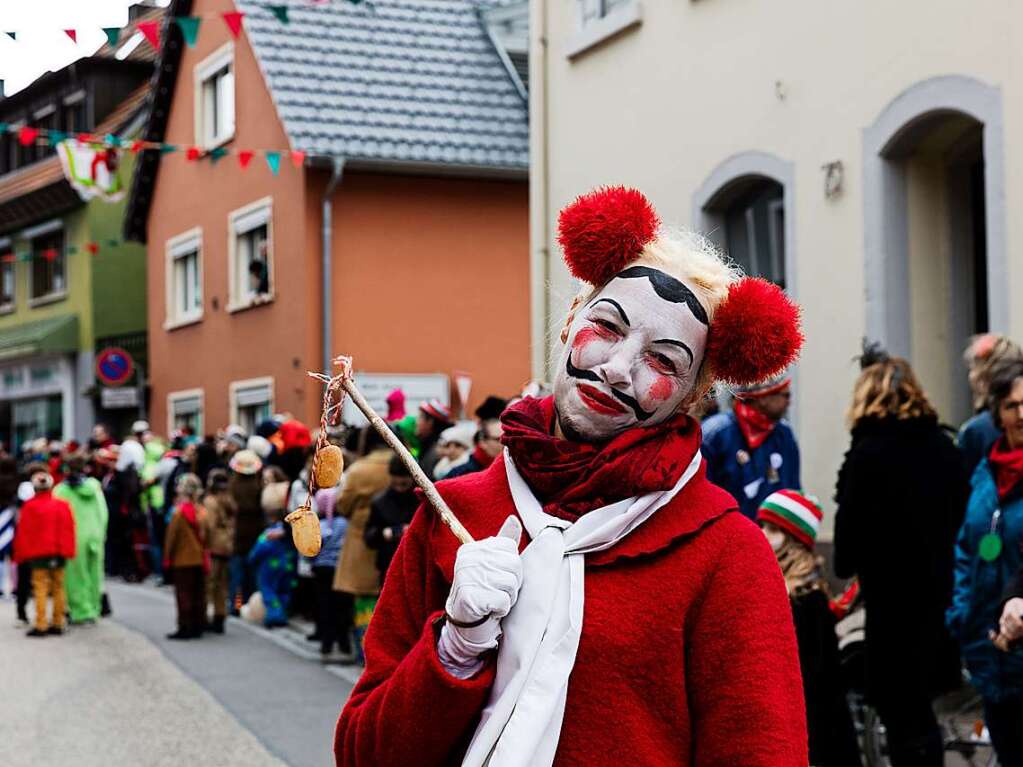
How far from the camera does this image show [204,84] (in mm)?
23359

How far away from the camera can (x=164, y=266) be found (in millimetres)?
25359

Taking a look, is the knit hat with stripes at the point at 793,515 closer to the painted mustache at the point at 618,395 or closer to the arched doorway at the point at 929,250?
the painted mustache at the point at 618,395

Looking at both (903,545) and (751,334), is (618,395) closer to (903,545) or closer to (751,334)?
(751,334)

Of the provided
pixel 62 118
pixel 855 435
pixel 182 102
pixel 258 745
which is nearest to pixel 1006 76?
pixel 855 435

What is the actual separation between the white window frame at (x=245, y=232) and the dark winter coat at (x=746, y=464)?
14635mm

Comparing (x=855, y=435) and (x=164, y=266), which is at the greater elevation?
(x=164, y=266)

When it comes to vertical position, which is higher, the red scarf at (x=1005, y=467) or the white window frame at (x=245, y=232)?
the white window frame at (x=245, y=232)

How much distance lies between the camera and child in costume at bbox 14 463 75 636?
531 inches

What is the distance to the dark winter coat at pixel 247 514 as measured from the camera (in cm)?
1388

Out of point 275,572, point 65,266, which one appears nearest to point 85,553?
point 275,572

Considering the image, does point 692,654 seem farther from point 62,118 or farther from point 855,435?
point 62,118

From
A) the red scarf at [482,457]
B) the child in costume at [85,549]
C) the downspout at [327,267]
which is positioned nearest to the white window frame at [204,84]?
the downspout at [327,267]

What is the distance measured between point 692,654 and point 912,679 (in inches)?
153

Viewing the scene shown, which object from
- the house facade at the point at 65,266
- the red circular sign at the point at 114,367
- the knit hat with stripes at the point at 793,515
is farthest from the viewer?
the house facade at the point at 65,266
